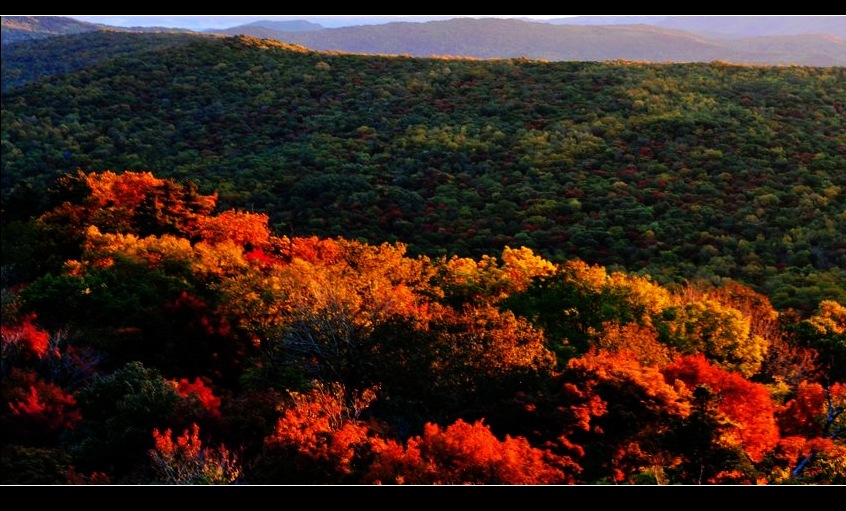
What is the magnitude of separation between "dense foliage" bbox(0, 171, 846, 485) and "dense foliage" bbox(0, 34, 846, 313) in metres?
4.98

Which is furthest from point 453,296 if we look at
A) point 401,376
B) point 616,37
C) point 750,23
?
point 616,37

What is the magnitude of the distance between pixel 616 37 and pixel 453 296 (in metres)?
15.6

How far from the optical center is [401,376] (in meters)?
19.2

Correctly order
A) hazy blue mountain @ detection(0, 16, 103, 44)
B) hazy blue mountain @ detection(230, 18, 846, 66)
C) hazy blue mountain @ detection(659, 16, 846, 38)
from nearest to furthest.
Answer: hazy blue mountain @ detection(659, 16, 846, 38), hazy blue mountain @ detection(230, 18, 846, 66), hazy blue mountain @ detection(0, 16, 103, 44)

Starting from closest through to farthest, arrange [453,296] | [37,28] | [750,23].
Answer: [750,23], [453,296], [37,28]

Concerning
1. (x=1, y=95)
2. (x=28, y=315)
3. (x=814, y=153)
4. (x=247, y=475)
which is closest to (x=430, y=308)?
(x=247, y=475)

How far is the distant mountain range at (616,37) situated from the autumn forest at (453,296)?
21.1 feet

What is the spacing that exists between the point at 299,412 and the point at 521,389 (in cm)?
579

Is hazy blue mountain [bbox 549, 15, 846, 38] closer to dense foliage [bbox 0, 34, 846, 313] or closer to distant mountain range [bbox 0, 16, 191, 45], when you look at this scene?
dense foliage [bbox 0, 34, 846, 313]

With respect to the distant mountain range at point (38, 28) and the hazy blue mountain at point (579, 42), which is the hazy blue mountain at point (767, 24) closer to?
the hazy blue mountain at point (579, 42)

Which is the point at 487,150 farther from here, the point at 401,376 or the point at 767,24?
the point at 767,24

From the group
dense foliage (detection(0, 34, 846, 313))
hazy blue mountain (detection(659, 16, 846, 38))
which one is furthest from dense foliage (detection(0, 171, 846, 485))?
hazy blue mountain (detection(659, 16, 846, 38))

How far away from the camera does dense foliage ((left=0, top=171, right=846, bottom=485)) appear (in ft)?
49.2
